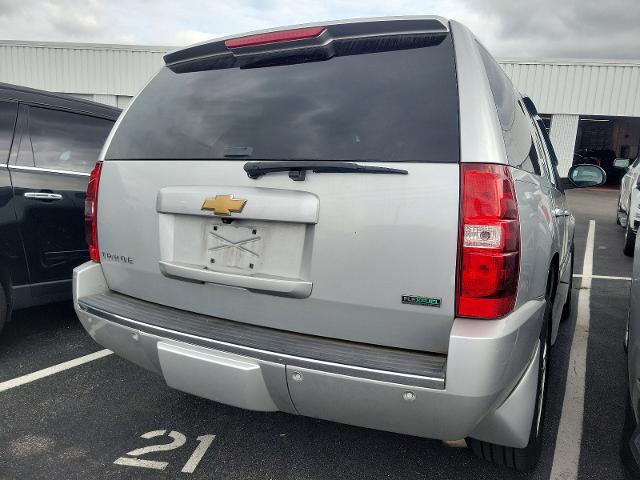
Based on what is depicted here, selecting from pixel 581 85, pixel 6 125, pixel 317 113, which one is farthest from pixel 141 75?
pixel 317 113

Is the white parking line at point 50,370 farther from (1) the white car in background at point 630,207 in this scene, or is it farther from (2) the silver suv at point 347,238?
(1) the white car in background at point 630,207

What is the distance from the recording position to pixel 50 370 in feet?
10.7

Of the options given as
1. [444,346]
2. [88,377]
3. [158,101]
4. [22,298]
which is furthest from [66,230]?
[444,346]

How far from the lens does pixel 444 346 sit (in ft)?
5.65

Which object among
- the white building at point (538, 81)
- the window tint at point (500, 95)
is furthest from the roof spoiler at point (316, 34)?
the white building at point (538, 81)

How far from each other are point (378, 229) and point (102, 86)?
24.7 metres

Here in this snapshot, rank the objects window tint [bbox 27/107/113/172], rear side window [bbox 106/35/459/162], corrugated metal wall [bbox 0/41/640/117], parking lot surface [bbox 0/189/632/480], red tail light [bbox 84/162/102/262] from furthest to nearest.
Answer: corrugated metal wall [bbox 0/41/640/117] < window tint [bbox 27/107/113/172] < red tail light [bbox 84/162/102/262] < parking lot surface [bbox 0/189/632/480] < rear side window [bbox 106/35/459/162]

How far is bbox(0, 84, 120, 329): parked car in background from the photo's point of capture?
11.0 feet

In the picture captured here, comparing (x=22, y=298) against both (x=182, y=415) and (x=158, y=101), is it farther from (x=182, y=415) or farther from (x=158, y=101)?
(x=158, y=101)

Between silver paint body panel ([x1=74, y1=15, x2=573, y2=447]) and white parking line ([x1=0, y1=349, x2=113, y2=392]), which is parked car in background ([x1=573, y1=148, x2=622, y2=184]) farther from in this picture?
silver paint body panel ([x1=74, y1=15, x2=573, y2=447])

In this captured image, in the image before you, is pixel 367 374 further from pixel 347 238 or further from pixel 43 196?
pixel 43 196

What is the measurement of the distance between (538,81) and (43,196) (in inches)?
852

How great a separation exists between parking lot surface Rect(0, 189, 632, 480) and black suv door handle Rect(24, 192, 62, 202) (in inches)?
41.9

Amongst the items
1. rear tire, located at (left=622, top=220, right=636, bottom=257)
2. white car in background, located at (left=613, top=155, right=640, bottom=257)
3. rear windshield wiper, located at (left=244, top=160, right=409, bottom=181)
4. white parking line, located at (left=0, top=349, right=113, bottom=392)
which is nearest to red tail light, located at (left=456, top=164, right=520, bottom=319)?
rear windshield wiper, located at (left=244, top=160, right=409, bottom=181)
